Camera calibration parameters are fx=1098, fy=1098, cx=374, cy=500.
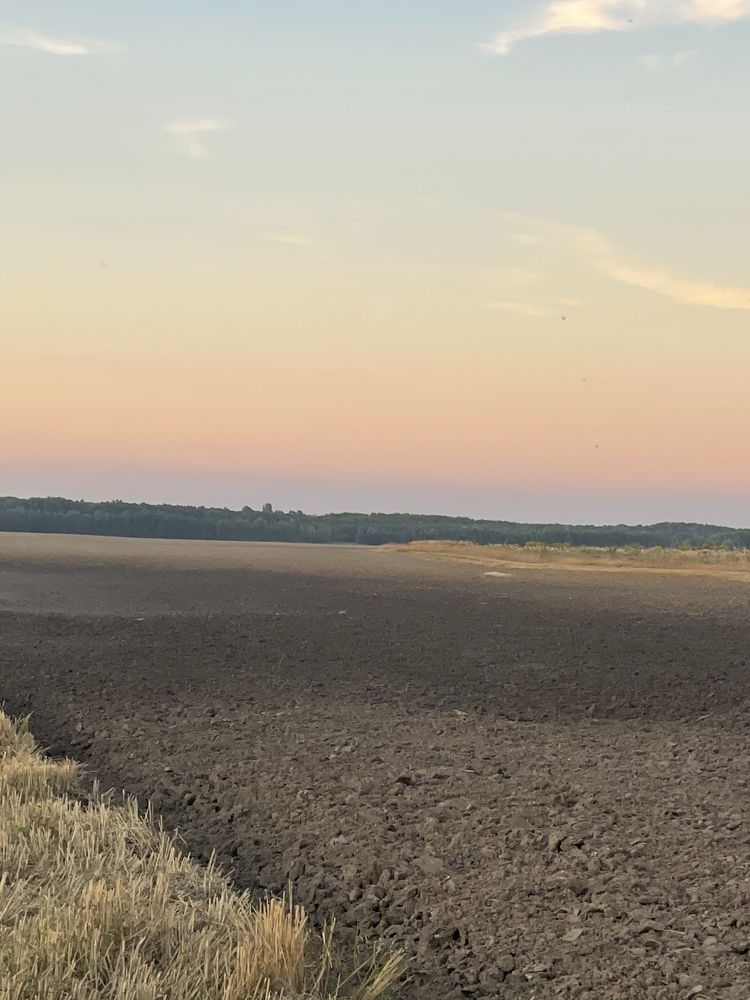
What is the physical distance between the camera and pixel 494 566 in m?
49.7

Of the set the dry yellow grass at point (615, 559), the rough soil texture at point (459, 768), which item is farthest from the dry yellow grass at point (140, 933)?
the dry yellow grass at point (615, 559)

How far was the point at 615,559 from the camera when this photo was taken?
167ft

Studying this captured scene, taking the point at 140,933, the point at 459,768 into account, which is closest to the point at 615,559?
the point at 459,768

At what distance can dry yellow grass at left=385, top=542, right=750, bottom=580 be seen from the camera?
147ft

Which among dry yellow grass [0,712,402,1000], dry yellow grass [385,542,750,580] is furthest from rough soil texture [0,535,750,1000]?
dry yellow grass [385,542,750,580]

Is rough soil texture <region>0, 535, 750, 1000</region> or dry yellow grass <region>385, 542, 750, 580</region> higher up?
dry yellow grass <region>385, 542, 750, 580</region>

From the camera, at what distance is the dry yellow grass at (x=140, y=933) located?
481 centimetres

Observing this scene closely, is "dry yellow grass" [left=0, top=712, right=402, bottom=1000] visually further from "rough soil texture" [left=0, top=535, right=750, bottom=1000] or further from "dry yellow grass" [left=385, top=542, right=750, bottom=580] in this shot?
"dry yellow grass" [left=385, top=542, right=750, bottom=580]

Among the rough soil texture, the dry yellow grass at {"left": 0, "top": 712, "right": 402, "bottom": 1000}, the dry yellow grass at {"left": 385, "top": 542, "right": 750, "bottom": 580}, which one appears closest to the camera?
the dry yellow grass at {"left": 0, "top": 712, "right": 402, "bottom": 1000}

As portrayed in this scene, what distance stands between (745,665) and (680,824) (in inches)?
379

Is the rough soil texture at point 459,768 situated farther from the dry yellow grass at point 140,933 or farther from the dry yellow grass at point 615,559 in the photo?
the dry yellow grass at point 615,559

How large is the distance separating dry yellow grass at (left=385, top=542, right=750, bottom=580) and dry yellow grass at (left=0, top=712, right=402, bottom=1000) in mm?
34322

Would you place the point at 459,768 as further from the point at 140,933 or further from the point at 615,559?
the point at 615,559

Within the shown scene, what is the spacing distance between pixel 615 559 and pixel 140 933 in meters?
47.2
